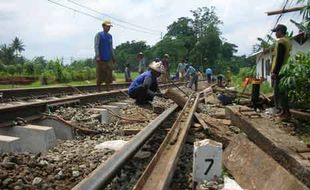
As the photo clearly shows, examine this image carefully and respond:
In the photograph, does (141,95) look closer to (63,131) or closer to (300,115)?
(300,115)

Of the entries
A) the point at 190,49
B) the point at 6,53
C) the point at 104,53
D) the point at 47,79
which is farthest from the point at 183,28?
the point at 104,53

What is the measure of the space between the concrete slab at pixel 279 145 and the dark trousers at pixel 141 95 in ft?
12.7

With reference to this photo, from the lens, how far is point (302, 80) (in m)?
7.79

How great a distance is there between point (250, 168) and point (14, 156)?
2.13 m

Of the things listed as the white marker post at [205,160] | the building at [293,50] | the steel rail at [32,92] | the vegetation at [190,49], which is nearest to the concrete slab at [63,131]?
the white marker post at [205,160]

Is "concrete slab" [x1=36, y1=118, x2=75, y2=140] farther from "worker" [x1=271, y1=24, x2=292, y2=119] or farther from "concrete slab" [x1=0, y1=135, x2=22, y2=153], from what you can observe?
"worker" [x1=271, y1=24, x2=292, y2=119]

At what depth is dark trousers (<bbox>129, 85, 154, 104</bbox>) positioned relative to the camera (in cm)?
970

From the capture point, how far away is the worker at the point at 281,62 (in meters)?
8.08

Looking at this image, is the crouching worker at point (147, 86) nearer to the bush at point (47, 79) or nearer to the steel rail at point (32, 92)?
the steel rail at point (32, 92)

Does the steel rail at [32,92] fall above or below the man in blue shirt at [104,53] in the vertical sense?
below

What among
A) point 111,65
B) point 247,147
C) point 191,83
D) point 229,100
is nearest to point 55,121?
point 247,147

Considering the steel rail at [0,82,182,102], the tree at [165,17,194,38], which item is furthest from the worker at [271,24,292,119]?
the tree at [165,17,194,38]

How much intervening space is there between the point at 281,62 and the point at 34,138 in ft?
16.3

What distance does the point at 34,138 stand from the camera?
504cm
